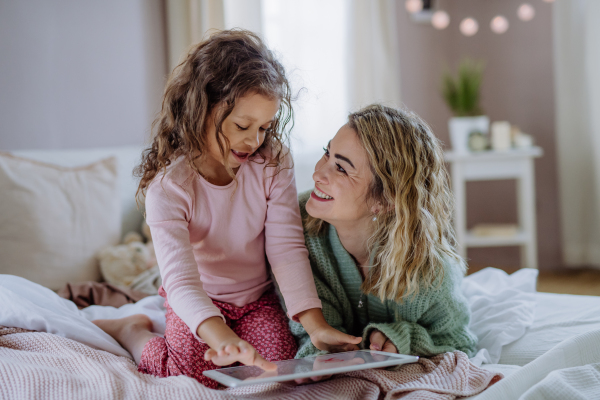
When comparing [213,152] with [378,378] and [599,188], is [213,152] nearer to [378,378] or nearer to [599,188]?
[378,378]

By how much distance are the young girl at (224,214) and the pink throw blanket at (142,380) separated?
10 centimetres

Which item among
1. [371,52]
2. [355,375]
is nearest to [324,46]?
[371,52]

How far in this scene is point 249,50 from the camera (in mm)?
1120

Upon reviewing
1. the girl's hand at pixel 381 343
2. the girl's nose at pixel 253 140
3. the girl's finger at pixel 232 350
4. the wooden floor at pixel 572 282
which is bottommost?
the wooden floor at pixel 572 282

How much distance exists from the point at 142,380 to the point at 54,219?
87 centimetres

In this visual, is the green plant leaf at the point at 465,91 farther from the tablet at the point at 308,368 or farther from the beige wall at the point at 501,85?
the tablet at the point at 308,368

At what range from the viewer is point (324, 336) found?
1071mm

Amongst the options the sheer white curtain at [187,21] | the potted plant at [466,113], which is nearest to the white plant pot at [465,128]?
the potted plant at [466,113]

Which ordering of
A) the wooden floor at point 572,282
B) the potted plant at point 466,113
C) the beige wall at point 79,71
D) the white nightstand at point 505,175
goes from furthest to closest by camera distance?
the potted plant at point 466,113, the white nightstand at point 505,175, the wooden floor at point 572,282, the beige wall at point 79,71

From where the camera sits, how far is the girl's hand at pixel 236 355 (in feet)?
2.85

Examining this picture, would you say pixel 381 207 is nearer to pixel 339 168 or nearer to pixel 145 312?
pixel 339 168

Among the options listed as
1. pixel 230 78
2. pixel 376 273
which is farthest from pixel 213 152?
pixel 376 273

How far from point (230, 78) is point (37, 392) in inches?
24.9

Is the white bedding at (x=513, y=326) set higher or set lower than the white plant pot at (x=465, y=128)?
lower
